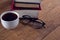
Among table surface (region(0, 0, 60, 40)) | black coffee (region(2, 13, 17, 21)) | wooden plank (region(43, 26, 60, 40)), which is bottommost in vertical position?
wooden plank (region(43, 26, 60, 40))

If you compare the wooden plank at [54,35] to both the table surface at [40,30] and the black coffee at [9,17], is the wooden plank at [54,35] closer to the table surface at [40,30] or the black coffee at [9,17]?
the table surface at [40,30]

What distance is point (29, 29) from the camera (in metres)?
0.80

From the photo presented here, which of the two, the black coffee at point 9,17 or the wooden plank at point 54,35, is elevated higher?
the black coffee at point 9,17

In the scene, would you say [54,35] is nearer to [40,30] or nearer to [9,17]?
[40,30]

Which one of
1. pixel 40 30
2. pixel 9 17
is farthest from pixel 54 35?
pixel 9 17

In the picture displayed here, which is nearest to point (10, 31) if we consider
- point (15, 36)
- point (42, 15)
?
point (15, 36)

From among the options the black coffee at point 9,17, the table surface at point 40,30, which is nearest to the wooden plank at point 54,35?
the table surface at point 40,30

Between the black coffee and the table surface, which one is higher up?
the black coffee

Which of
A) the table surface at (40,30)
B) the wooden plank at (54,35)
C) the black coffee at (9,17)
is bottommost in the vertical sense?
the wooden plank at (54,35)

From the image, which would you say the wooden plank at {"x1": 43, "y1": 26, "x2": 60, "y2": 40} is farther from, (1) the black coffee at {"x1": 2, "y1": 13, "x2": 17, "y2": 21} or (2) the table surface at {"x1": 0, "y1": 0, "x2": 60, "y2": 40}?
(1) the black coffee at {"x1": 2, "y1": 13, "x2": 17, "y2": 21}

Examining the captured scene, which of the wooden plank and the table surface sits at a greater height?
the table surface

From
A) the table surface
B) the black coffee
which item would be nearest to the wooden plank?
the table surface

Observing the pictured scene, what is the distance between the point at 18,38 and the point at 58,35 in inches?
7.2

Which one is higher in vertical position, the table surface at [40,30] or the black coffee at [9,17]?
the black coffee at [9,17]
